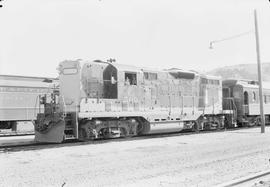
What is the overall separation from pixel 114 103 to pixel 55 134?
2.98m

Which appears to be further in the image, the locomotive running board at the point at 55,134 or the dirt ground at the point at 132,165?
the locomotive running board at the point at 55,134

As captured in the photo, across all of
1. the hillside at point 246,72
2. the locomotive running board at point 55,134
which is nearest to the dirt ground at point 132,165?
the locomotive running board at point 55,134

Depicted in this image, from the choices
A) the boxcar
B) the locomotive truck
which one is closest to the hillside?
the boxcar

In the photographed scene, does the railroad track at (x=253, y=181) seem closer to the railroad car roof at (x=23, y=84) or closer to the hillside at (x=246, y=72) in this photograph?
the railroad car roof at (x=23, y=84)

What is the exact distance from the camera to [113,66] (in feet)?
52.6

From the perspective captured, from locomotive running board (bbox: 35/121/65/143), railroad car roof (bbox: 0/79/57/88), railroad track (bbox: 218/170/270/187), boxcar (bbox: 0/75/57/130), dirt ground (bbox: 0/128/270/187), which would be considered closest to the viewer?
railroad track (bbox: 218/170/270/187)

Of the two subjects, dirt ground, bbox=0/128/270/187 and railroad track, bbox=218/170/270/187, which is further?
dirt ground, bbox=0/128/270/187

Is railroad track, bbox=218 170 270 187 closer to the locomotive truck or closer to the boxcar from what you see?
the locomotive truck

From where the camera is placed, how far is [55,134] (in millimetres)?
13812

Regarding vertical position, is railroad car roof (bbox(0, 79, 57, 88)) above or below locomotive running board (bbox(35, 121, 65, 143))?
above

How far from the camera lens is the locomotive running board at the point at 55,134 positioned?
13674 mm

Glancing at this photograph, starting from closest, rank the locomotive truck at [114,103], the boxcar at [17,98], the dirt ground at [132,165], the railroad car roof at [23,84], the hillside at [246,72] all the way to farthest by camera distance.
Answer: the dirt ground at [132,165] < the locomotive truck at [114,103] < the boxcar at [17,98] < the railroad car roof at [23,84] < the hillside at [246,72]

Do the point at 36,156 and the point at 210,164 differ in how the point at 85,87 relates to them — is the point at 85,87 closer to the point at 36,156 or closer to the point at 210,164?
the point at 36,156

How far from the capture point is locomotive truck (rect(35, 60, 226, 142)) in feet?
47.1
